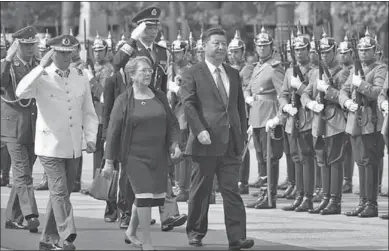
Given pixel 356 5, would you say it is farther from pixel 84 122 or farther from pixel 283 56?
pixel 84 122

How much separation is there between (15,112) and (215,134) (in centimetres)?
256

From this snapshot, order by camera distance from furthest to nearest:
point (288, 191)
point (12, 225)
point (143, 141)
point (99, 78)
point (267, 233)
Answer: point (99, 78)
point (288, 191)
point (12, 225)
point (267, 233)
point (143, 141)

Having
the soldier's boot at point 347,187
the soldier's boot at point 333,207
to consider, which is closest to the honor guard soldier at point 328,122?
the soldier's boot at point 333,207

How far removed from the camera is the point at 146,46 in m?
11.9

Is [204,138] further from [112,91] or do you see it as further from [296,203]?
[296,203]

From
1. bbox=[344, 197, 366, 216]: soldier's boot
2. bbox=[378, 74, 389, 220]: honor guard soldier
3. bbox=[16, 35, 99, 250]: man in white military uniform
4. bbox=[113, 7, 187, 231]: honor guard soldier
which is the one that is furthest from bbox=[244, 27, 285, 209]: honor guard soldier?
bbox=[16, 35, 99, 250]: man in white military uniform

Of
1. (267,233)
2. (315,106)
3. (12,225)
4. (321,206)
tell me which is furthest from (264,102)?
(12,225)

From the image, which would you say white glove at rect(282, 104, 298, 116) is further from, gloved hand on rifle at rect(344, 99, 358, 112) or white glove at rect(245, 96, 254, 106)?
white glove at rect(245, 96, 254, 106)

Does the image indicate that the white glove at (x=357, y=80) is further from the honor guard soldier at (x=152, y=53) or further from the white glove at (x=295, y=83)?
the honor guard soldier at (x=152, y=53)

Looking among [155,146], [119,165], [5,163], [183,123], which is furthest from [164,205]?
[5,163]

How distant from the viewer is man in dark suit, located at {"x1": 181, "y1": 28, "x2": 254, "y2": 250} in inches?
437

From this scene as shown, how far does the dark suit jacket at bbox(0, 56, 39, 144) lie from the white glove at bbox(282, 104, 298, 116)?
2868mm

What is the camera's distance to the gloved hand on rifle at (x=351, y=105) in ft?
43.9

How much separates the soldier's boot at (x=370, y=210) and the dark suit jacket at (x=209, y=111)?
2646 millimetres
